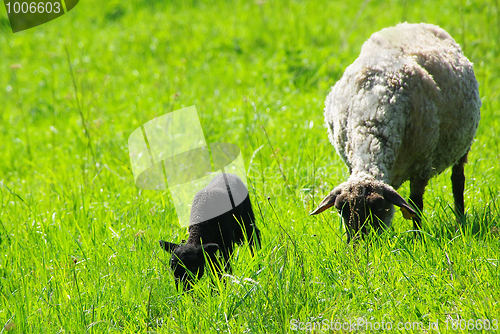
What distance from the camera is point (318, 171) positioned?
517 centimetres

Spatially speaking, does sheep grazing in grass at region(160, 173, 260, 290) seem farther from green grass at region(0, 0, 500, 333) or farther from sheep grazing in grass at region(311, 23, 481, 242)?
sheep grazing in grass at region(311, 23, 481, 242)

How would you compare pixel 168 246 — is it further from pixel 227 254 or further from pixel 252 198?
pixel 252 198

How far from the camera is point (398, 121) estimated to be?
394 centimetres

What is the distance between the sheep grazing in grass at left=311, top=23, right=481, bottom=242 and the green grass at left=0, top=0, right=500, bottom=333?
315mm

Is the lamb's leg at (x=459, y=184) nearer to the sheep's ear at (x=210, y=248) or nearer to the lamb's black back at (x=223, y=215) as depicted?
the lamb's black back at (x=223, y=215)

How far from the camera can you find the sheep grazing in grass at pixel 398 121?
3.56 metres

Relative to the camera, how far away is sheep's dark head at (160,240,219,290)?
10.6ft

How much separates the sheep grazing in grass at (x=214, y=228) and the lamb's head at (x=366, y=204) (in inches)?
26.5

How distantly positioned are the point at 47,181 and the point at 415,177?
13.6ft

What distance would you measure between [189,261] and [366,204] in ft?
4.44

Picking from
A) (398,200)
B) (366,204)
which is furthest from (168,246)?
(398,200)

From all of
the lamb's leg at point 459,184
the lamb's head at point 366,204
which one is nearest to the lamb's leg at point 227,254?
the lamb's head at point 366,204

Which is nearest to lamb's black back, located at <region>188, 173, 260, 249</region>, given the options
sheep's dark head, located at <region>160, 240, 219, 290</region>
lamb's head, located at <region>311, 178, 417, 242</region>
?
sheep's dark head, located at <region>160, 240, 219, 290</region>

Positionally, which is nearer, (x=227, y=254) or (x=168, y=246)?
(x=168, y=246)
